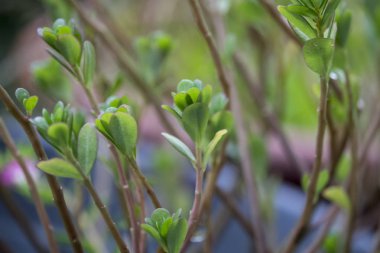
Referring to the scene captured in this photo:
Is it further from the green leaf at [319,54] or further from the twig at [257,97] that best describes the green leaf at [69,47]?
the twig at [257,97]

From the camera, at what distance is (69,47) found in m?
0.33

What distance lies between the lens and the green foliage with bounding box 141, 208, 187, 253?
311mm

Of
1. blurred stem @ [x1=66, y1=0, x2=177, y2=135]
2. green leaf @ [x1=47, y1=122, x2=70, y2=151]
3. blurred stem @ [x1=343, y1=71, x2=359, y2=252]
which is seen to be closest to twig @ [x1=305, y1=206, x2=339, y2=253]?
blurred stem @ [x1=343, y1=71, x2=359, y2=252]

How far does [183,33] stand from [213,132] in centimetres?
122

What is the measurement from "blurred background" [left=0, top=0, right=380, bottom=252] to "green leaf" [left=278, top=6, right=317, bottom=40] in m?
0.12

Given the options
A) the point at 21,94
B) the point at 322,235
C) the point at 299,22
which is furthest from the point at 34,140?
the point at 322,235

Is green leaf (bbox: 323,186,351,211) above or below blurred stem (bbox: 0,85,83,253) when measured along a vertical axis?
below

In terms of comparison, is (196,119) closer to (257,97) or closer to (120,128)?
(120,128)

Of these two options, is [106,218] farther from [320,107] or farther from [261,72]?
[261,72]

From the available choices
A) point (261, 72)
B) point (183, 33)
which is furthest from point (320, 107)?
point (183, 33)

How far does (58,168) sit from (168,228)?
7 centimetres

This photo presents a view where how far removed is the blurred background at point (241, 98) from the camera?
0.56m

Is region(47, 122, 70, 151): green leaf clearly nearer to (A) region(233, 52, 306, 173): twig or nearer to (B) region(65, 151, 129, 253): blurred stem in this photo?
(B) region(65, 151, 129, 253): blurred stem

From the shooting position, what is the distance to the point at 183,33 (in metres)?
1.57
